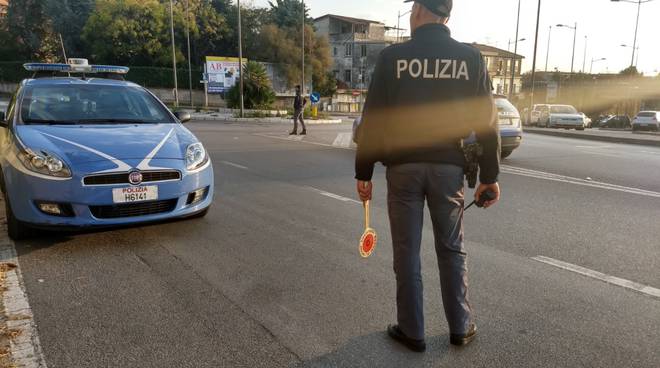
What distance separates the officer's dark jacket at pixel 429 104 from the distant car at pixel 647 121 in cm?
3350

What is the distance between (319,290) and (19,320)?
1937 millimetres

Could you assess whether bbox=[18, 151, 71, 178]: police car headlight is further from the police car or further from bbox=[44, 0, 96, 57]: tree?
bbox=[44, 0, 96, 57]: tree

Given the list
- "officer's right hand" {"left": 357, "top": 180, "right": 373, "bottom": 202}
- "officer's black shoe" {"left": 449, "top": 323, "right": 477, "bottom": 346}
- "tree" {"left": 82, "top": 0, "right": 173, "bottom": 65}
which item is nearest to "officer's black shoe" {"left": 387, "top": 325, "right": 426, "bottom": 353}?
"officer's black shoe" {"left": 449, "top": 323, "right": 477, "bottom": 346}

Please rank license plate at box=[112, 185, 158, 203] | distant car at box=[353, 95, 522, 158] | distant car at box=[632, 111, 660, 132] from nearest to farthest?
license plate at box=[112, 185, 158, 203], distant car at box=[353, 95, 522, 158], distant car at box=[632, 111, 660, 132]

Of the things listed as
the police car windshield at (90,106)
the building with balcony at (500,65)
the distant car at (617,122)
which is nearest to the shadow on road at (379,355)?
the police car windshield at (90,106)

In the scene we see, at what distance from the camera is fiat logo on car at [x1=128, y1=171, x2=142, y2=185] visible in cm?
456

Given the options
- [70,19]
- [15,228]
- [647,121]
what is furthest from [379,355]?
[70,19]

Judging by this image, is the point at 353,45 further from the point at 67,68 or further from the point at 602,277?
the point at 602,277

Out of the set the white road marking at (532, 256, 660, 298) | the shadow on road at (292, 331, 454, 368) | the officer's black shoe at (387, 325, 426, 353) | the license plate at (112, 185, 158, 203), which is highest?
the license plate at (112, 185, 158, 203)

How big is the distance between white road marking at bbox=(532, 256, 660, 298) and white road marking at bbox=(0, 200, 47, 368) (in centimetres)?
385

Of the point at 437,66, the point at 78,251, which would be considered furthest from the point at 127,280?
the point at 437,66

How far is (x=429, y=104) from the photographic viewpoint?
8.91 ft

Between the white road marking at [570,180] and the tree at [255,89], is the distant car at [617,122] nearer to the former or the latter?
the tree at [255,89]

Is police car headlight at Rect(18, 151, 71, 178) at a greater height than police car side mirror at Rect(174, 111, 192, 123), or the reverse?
police car side mirror at Rect(174, 111, 192, 123)
